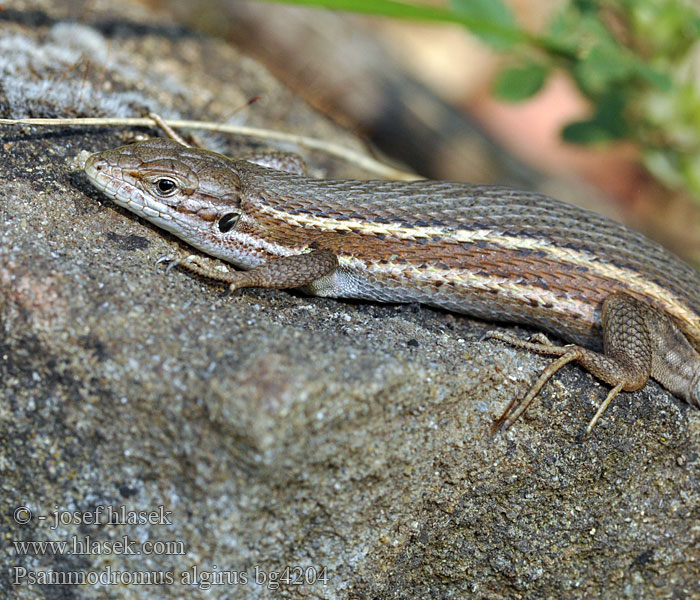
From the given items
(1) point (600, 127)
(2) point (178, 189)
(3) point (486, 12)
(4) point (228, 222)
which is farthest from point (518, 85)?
(2) point (178, 189)

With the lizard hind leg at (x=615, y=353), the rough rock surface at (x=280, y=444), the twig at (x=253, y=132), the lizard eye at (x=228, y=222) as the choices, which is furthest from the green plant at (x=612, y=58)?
the rough rock surface at (x=280, y=444)

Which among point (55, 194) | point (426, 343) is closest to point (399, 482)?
Answer: point (426, 343)

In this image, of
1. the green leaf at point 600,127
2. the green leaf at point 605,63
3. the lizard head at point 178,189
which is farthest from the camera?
the green leaf at point 600,127

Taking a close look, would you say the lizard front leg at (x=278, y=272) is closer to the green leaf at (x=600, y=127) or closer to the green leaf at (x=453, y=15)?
the green leaf at (x=453, y=15)

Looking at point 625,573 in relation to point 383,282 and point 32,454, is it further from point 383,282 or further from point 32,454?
point 32,454

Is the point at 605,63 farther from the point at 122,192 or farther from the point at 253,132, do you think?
the point at 122,192

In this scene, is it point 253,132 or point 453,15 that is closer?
point 253,132

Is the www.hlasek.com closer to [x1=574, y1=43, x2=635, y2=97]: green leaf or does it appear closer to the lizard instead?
the lizard
